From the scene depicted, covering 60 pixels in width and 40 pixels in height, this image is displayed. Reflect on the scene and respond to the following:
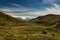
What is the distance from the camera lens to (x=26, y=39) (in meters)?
23.4

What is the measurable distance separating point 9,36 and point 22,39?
223 centimetres

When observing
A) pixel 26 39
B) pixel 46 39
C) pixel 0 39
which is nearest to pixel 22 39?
pixel 26 39

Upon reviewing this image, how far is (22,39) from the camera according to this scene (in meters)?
23.5

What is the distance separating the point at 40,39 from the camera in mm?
26922

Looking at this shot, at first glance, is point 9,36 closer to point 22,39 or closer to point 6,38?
point 6,38

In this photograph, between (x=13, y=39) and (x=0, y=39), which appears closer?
(x=13, y=39)

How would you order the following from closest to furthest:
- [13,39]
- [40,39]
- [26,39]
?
[13,39], [26,39], [40,39]

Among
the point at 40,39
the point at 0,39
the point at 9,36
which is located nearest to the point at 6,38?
the point at 9,36

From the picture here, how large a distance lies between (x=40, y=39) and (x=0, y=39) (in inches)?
289

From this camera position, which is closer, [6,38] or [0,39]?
[6,38]

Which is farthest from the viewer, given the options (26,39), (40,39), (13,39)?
(40,39)

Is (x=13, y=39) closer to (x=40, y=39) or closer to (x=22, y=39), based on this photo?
(x=22, y=39)

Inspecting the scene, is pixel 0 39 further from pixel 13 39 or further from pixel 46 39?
pixel 46 39

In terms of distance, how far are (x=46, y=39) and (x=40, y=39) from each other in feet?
3.59
